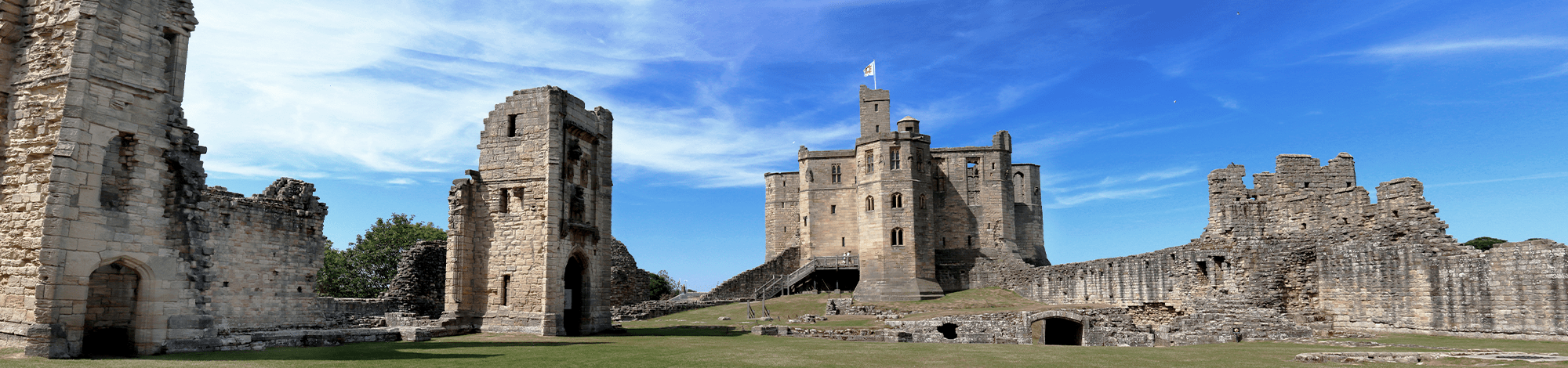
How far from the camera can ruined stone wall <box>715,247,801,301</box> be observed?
167 ft

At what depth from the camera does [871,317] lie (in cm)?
3509

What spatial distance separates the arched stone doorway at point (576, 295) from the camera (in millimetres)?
26359

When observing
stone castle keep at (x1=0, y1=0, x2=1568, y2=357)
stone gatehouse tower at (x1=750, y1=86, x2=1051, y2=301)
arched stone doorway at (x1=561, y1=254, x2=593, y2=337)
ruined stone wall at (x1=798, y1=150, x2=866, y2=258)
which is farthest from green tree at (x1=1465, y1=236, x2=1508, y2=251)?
arched stone doorway at (x1=561, y1=254, x2=593, y2=337)

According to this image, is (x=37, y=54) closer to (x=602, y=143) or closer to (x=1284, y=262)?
(x=602, y=143)

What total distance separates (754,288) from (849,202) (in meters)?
8.76

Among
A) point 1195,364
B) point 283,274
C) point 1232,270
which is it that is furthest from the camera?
point 283,274

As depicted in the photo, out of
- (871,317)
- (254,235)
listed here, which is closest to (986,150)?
(871,317)

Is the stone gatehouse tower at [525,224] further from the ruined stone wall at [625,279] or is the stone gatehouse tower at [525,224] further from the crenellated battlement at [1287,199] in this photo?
the crenellated battlement at [1287,199]

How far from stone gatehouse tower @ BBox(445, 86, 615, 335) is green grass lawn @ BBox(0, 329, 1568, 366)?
11.4 ft

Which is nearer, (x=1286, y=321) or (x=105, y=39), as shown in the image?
(x=105, y=39)

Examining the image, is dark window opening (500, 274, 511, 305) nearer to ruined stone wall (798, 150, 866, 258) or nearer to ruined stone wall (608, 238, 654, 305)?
ruined stone wall (608, 238, 654, 305)

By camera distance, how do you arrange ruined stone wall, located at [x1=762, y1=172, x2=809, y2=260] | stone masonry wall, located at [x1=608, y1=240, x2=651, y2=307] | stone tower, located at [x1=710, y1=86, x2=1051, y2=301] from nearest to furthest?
stone masonry wall, located at [x1=608, y1=240, x2=651, y2=307], stone tower, located at [x1=710, y1=86, x2=1051, y2=301], ruined stone wall, located at [x1=762, y1=172, x2=809, y2=260]

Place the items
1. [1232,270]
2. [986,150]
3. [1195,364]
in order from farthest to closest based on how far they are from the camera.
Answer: [986,150]
[1232,270]
[1195,364]

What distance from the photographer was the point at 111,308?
1510cm
